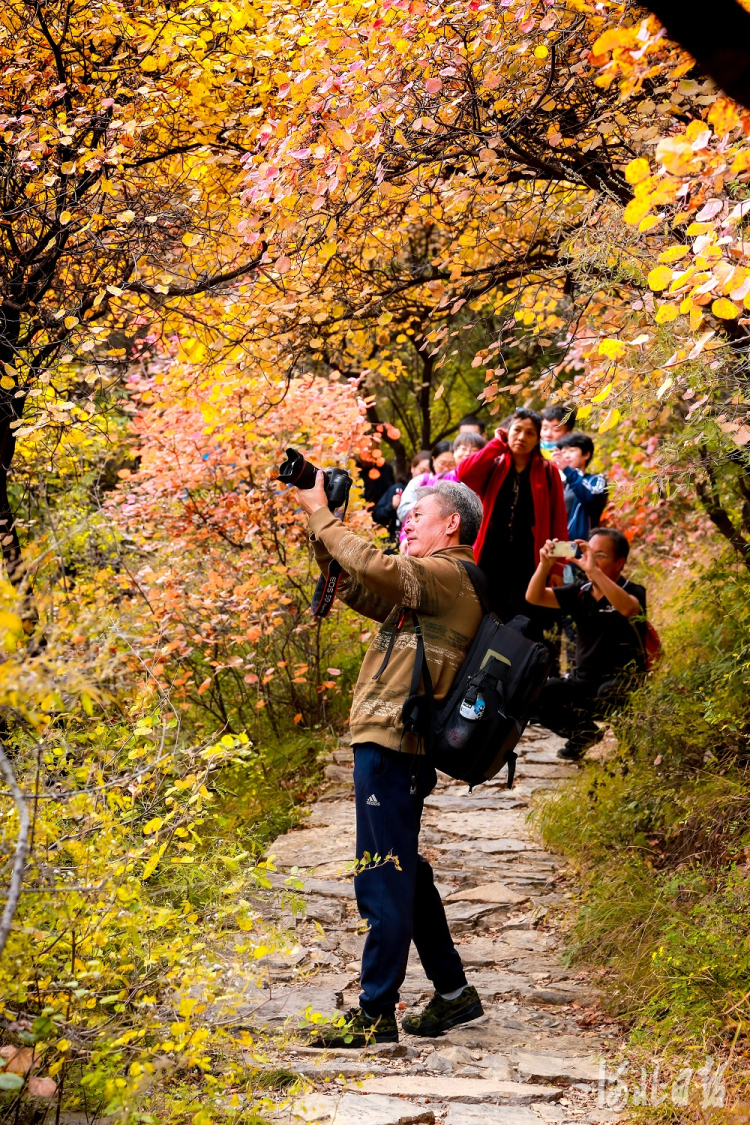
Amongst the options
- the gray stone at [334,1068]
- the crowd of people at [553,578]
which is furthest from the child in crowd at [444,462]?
the gray stone at [334,1068]

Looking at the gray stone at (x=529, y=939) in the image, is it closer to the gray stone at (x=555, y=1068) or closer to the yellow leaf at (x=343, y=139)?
the gray stone at (x=555, y=1068)

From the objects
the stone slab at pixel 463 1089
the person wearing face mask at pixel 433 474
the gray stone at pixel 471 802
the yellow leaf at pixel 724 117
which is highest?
the yellow leaf at pixel 724 117

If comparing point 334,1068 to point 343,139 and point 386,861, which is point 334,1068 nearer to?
point 386,861

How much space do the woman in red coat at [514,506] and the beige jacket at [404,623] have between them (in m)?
2.76

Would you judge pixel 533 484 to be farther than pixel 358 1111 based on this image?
Yes

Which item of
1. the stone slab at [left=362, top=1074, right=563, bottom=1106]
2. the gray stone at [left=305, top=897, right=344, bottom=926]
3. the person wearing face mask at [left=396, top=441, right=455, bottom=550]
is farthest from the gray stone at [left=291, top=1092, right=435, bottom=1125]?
the person wearing face mask at [left=396, top=441, right=455, bottom=550]

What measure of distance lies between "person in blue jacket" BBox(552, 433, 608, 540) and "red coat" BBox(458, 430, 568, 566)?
1298mm

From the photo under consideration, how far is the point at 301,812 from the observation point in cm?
636

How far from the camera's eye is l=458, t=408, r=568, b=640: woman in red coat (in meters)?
6.43

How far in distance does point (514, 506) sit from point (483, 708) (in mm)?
3167

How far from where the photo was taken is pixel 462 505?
387 centimetres

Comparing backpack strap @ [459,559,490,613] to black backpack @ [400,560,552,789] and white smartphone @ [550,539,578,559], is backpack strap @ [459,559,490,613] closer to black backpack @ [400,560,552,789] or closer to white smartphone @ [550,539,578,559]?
black backpack @ [400,560,552,789]

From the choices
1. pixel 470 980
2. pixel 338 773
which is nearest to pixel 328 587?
pixel 470 980

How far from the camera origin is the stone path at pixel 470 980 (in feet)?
10.4
